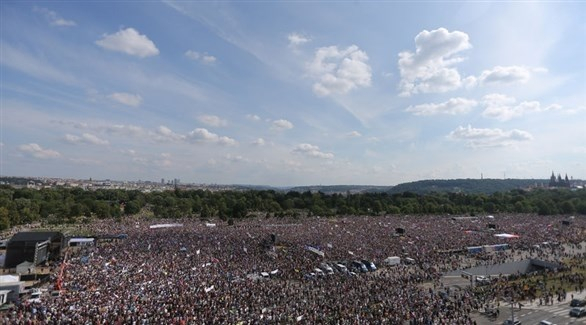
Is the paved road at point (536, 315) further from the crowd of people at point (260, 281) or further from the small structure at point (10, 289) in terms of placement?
the small structure at point (10, 289)

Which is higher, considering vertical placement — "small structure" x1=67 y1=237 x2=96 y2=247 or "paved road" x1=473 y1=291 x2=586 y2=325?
"small structure" x1=67 y1=237 x2=96 y2=247

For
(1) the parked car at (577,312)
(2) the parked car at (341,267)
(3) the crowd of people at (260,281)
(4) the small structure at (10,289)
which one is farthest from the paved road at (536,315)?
(4) the small structure at (10,289)

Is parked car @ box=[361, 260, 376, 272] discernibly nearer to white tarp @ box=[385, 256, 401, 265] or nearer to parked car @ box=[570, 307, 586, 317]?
white tarp @ box=[385, 256, 401, 265]

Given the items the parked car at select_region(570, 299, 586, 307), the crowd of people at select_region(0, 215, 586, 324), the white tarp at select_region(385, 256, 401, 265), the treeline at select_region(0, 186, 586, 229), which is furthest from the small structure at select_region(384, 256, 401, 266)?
the treeline at select_region(0, 186, 586, 229)

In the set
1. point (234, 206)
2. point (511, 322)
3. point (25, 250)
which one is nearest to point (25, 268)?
point (25, 250)

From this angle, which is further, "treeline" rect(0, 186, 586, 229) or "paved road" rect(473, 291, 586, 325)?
"treeline" rect(0, 186, 586, 229)

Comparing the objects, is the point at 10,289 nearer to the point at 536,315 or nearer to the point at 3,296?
the point at 3,296

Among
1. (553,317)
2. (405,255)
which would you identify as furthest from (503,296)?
(405,255)
